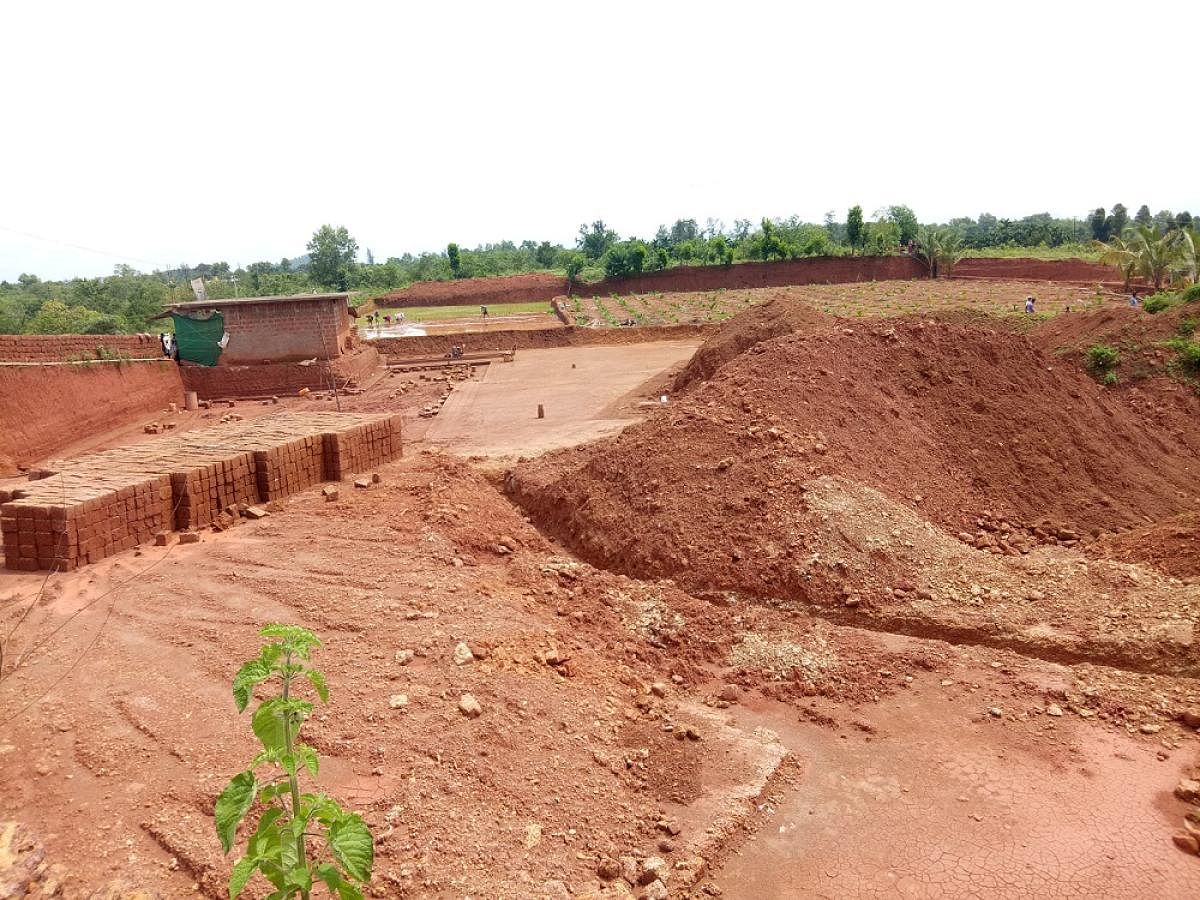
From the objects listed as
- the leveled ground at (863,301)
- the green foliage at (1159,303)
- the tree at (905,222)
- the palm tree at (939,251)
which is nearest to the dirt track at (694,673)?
the green foliage at (1159,303)

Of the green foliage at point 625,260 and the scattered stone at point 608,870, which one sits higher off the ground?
the green foliage at point 625,260

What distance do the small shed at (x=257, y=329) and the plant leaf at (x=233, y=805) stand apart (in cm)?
1968

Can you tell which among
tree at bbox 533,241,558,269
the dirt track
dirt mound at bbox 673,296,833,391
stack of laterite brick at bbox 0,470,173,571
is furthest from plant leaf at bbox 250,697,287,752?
tree at bbox 533,241,558,269

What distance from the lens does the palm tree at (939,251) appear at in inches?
1678

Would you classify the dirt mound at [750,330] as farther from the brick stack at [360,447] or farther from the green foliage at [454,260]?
the green foliage at [454,260]

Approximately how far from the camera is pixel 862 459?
9094 millimetres

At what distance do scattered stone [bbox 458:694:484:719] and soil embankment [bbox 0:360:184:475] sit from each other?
12697mm

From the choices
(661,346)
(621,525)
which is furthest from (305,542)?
(661,346)

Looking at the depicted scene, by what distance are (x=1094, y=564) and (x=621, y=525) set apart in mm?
4872

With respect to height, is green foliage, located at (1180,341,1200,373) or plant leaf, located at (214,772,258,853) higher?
Answer: green foliage, located at (1180,341,1200,373)

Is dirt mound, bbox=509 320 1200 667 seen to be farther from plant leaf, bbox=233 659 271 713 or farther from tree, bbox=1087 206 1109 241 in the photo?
tree, bbox=1087 206 1109 241

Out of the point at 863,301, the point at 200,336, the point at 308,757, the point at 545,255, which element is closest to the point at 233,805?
the point at 308,757

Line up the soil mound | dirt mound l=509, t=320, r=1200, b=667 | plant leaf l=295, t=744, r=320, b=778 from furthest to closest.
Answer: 1. the soil mound
2. dirt mound l=509, t=320, r=1200, b=667
3. plant leaf l=295, t=744, r=320, b=778

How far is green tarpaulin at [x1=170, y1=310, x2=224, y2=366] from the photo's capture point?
2047 cm
